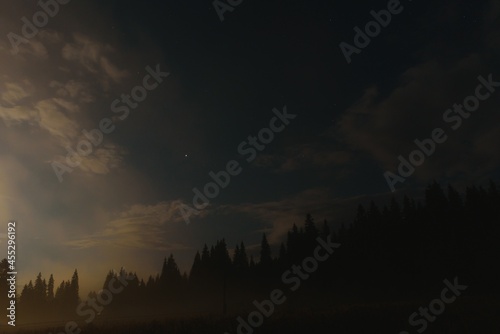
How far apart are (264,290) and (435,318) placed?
193 ft

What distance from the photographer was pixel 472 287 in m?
45.1

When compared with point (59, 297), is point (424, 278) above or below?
below

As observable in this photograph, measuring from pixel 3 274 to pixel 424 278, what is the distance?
255 feet

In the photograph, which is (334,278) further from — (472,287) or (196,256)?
(196,256)

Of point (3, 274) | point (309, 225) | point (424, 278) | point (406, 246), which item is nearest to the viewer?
point (424, 278)

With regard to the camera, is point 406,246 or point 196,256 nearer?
point 406,246

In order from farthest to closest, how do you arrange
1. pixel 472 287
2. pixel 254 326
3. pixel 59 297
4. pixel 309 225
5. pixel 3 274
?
pixel 59 297, pixel 3 274, pixel 309 225, pixel 472 287, pixel 254 326

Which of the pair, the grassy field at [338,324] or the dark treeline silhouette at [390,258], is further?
the dark treeline silhouette at [390,258]

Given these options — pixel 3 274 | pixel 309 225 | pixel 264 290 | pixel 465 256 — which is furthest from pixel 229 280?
pixel 465 256

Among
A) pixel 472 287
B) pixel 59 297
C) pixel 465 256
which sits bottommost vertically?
pixel 472 287

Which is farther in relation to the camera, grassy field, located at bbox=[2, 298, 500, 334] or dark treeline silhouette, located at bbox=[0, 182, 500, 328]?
dark treeline silhouette, located at bbox=[0, 182, 500, 328]

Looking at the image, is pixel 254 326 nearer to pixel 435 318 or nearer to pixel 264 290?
pixel 435 318

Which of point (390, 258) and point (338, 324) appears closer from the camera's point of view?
point (338, 324)

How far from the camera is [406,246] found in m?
52.6
